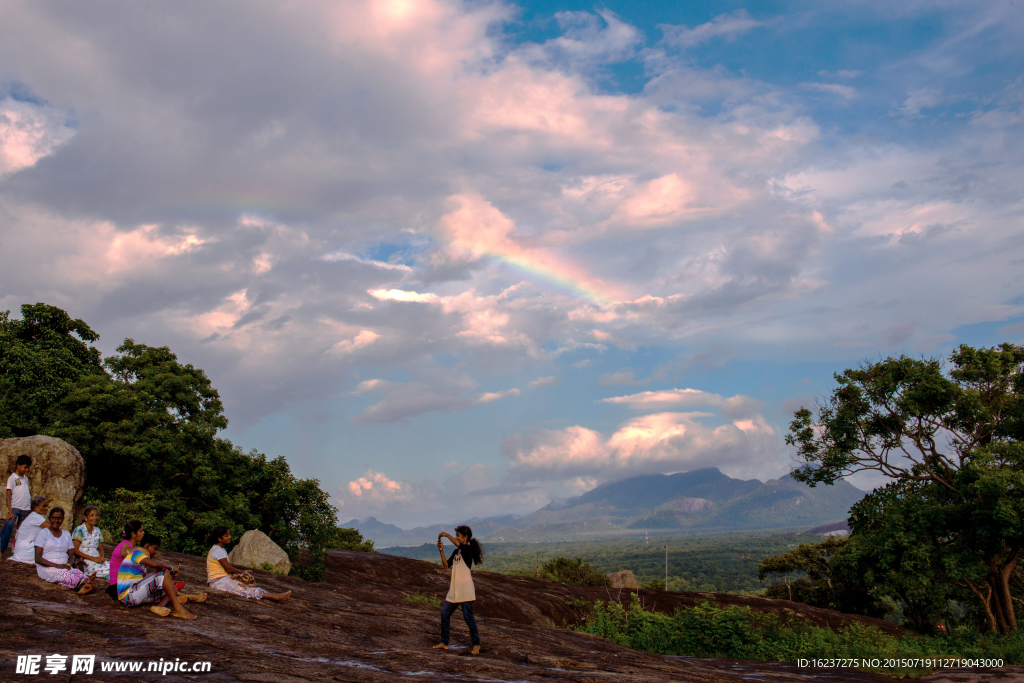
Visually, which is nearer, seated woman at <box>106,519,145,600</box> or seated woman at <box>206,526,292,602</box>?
seated woman at <box>106,519,145,600</box>

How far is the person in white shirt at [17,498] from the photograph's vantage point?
14727mm

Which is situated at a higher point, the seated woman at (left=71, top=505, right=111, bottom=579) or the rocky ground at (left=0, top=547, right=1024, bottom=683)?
the seated woman at (left=71, top=505, right=111, bottom=579)

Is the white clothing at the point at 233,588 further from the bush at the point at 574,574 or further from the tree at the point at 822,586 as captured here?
the tree at the point at 822,586

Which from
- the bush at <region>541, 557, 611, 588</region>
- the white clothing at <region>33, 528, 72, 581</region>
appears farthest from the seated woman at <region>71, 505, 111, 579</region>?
the bush at <region>541, 557, 611, 588</region>

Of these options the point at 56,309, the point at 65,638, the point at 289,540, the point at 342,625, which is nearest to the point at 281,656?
the point at 65,638

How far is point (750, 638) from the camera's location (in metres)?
20.7

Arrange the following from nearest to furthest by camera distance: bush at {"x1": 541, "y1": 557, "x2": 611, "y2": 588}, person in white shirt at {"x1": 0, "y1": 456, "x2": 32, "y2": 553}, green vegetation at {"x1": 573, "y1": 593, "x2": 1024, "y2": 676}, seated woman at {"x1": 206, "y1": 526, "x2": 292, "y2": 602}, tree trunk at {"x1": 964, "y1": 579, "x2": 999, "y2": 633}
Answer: person in white shirt at {"x1": 0, "y1": 456, "x2": 32, "y2": 553} < seated woman at {"x1": 206, "y1": 526, "x2": 292, "y2": 602} < green vegetation at {"x1": 573, "y1": 593, "x2": 1024, "y2": 676} < tree trunk at {"x1": 964, "y1": 579, "x2": 999, "y2": 633} < bush at {"x1": 541, "y1": 557, "x2": 611, "y2": 588}

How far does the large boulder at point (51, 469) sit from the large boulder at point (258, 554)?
6.41 m

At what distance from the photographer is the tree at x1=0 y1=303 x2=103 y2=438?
102ft

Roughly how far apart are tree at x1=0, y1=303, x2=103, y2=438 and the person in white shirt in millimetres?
18792

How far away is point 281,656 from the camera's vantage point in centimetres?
1055

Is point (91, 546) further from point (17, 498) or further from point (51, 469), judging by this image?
point (51, 469)

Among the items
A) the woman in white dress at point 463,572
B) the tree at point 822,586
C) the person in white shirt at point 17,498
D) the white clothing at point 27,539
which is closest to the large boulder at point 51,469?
the person in white shirt at point 17,498

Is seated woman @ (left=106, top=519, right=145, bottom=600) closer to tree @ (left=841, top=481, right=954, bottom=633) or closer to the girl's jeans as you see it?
the girl's jeans
